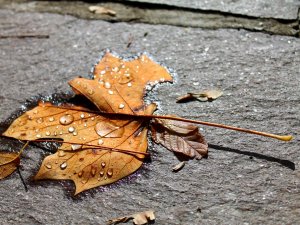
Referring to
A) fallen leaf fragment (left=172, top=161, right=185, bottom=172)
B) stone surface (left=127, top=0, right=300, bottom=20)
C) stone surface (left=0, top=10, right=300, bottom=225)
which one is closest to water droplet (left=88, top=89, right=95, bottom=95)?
stone surface (left=0, top=10, right=300, bottom=225)

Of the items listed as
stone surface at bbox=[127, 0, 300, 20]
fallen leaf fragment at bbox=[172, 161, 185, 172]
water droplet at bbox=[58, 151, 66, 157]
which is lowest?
water droplet at bbox=[58, 151, 66, 157]

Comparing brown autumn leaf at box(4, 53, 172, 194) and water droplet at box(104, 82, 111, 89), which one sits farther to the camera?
water droplet at box(104, 82, 111, 89)

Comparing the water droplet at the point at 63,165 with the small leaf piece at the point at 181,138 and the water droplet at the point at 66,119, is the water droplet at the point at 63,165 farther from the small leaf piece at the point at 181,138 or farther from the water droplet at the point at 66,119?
the small leaf piece at the point at 181,138

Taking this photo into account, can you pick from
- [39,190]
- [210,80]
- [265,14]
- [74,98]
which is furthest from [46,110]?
[265,14]

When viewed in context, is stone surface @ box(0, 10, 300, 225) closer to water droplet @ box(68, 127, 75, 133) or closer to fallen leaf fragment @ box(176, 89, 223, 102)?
fallen leaf fragment @ box(176, 89, 223, 102)

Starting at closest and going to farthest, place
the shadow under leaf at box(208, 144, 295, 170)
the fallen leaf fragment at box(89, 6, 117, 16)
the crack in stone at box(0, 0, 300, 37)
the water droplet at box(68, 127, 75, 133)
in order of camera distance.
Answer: the shadow under leaf at box(208, 144, 295, 170) < the water droplet at box(68, 127, 75, 133) < the crack in stone at box(0, 0, 300, 37) < the fallen leaf fragment at box(89, 6, 117, 16)

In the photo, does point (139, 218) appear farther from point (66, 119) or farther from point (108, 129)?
point (66, 119)

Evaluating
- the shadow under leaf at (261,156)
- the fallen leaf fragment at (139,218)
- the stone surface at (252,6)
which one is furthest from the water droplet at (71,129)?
the stone surface at (252,6)

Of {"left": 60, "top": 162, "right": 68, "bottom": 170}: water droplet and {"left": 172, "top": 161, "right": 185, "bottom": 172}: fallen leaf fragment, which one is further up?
{"left": 172, "top": 161, "right": 185, "bottom": 172}: fallen leaf fragment
